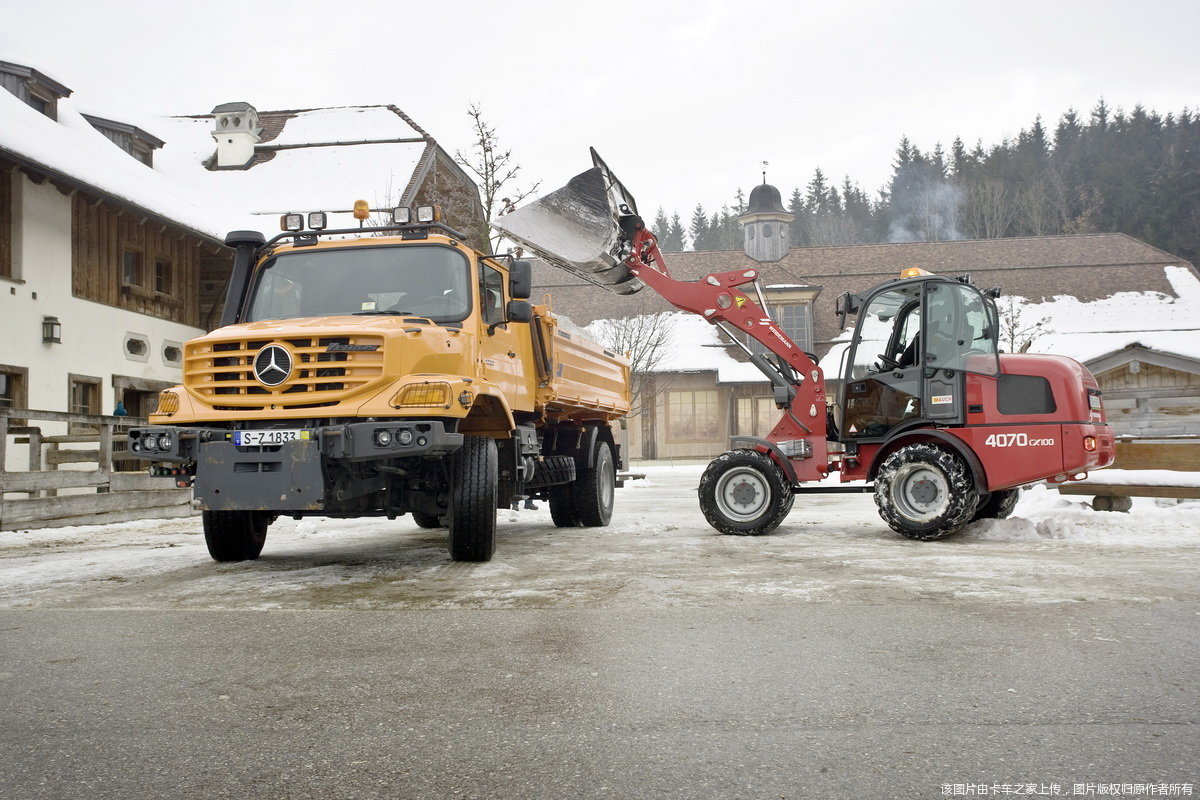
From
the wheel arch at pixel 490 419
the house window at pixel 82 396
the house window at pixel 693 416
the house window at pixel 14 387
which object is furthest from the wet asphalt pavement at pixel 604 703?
the house window at pixel 693 416

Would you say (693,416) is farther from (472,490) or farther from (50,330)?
(472,490)

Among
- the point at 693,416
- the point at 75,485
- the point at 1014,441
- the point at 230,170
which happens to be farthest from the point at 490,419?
the point at 693,416

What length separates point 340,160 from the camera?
93.9 ft

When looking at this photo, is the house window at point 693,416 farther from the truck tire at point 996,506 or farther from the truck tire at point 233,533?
the truck tire at point 233,533

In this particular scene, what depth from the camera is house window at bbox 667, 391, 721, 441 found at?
128 feet

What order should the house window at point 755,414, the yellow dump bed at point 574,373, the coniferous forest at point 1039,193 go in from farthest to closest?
the coniferous forest at point 1039,193, the house window at point 755,414, the yellow dump bed at point 574,373

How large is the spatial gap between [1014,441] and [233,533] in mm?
7255

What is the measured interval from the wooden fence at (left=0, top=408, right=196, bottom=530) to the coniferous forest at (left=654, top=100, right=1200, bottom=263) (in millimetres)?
60315

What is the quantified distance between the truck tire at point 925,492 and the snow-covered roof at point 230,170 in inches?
516

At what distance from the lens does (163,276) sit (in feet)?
67.8

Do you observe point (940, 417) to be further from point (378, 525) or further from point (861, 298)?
point (378, 525)

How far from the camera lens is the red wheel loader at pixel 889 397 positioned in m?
9.55

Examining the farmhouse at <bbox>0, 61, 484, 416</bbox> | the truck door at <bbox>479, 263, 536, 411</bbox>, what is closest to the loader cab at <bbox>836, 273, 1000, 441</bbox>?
the truck door at <bbox>479, 263, 536, 411</bbox>

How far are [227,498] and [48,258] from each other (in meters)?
12.1
